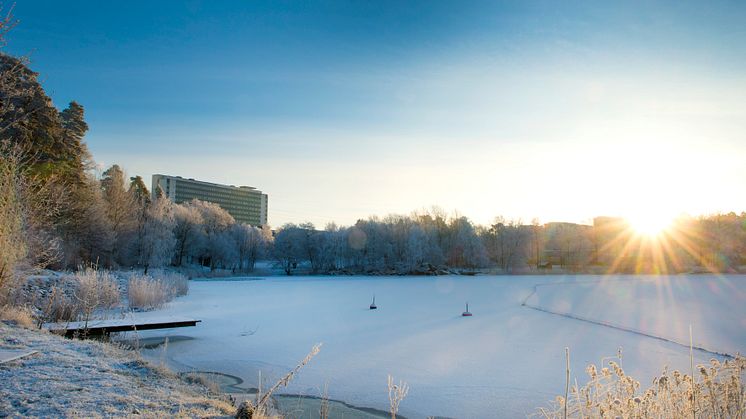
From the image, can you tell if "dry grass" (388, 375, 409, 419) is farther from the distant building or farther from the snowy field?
the distant building

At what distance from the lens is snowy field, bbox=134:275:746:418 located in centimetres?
684

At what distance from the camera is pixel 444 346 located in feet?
33.5

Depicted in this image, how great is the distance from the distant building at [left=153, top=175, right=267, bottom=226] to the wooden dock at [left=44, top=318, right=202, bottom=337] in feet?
410

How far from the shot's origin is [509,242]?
6372 centimetres

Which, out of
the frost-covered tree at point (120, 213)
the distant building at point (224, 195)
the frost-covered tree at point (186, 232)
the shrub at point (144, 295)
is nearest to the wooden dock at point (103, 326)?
the shrub at point (144, 295)

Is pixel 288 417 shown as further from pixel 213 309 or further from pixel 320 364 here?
pixel 213 309

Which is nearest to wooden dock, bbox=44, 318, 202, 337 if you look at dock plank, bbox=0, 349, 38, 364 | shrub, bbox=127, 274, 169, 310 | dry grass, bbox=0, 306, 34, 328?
dry grass, bbox=0, 306, 34, 328

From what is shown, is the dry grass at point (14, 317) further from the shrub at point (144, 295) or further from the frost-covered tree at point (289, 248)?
the frost-covered tree at point (289, 248)

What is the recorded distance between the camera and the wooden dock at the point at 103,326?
8.54 m

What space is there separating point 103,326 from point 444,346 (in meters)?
7.28

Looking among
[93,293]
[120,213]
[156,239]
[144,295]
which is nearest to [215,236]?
[156,239]

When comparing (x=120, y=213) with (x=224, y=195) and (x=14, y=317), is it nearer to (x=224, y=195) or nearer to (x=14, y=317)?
(x=14, y=317)

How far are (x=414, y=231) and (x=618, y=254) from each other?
1162 inches

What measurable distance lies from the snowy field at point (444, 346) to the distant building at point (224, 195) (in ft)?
404
